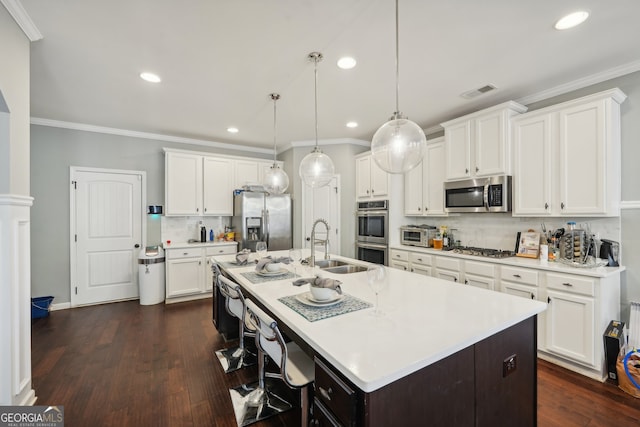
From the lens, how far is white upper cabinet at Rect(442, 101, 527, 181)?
308 cm

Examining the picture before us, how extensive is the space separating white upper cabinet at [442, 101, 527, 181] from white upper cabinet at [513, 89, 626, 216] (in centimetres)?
12

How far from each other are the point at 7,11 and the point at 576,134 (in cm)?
451

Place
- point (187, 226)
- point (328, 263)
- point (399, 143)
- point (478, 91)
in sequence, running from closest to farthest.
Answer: point (399, 143) < point (328, 263) < point (478, 91) < point (187, 226)

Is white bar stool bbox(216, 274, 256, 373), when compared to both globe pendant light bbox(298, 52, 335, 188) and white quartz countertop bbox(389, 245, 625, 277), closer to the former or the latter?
globe pendant light bbox(298, 52, 335, 188)

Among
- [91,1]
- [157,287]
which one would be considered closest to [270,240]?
[157,287]

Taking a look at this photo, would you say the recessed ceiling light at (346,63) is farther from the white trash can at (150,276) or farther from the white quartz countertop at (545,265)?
the white trash can at (150,276)

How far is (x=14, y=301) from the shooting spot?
6.03ft

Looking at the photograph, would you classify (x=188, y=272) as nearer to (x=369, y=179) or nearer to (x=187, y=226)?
(x=187, y=226)

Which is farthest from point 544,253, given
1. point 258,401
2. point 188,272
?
point 188,272

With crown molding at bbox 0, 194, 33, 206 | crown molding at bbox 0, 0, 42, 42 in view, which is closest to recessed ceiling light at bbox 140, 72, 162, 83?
crown molding at bbox 0, 0, 42, 42

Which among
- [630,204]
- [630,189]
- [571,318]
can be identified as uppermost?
[630,189]

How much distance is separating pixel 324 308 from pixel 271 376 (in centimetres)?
68

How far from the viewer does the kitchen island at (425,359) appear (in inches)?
38.5

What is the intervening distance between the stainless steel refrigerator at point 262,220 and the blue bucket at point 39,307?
8.65 feet
